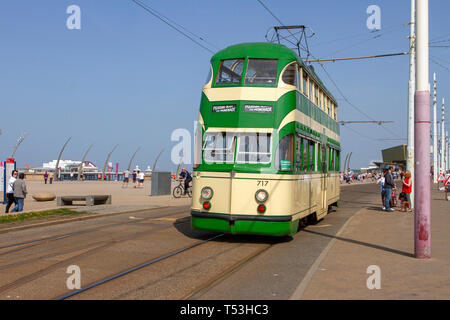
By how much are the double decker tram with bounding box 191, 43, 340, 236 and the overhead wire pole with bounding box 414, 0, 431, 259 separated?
8.56 feet

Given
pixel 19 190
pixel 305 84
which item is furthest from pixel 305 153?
pixel 19 190

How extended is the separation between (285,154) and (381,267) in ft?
11.0

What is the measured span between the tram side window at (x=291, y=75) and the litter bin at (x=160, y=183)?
19.6m

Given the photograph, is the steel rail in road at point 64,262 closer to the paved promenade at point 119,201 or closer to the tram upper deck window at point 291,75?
the tram upper deck window at point 291,75

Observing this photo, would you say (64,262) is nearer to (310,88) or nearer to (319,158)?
(310,88)

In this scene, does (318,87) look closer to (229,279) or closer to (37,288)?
(229,279)

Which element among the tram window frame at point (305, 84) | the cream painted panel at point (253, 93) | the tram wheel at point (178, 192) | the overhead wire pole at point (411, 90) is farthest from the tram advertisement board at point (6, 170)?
the overhead wire pole at point (411, 90)

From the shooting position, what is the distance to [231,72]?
36.2 feet

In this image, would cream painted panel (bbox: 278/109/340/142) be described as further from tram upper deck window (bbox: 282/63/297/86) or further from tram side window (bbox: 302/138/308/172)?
tram upper deck window (bbox: 282/63/297/86)

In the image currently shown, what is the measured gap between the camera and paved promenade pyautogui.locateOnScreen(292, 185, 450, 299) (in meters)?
6.45

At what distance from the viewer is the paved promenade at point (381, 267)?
6.45m

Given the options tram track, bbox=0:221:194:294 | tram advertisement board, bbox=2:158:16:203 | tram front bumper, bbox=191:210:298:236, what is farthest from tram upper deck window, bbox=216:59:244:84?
tram advertisement board, bbox=2:158:16:203

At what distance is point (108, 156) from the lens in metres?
82.3
